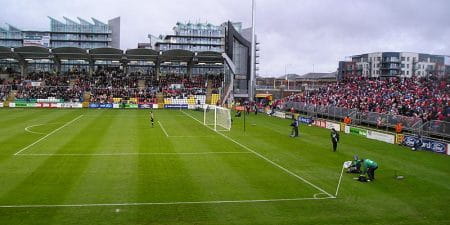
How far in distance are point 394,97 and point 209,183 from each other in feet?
112

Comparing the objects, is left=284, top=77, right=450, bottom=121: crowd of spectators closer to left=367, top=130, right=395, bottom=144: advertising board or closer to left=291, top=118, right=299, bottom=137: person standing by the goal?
left=367, top=130, right=395, bottom=144: advertising board

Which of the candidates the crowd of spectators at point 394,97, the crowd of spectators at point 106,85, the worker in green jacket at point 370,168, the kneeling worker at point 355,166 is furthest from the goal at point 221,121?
the crowd of spectators at point 106,85

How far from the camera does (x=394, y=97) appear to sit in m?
47.6

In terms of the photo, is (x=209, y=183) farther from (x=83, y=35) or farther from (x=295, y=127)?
(x=83, y=35)

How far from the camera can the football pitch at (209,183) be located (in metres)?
14.6

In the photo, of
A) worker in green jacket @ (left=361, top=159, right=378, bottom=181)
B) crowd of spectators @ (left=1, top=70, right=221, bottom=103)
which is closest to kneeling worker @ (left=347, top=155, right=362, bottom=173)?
worker in green jacket @ (left=361, top=159, right=378, bottom=181)

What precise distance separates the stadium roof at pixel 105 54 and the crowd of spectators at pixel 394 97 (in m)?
26.6

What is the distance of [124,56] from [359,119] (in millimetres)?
51905

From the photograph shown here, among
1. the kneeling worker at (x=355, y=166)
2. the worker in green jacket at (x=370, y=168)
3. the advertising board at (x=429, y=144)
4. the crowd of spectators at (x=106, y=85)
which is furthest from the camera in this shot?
the crowd of spectators at (x=106, y=85)

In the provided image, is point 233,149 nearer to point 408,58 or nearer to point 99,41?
point 408,58

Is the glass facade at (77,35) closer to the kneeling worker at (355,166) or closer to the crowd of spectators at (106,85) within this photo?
the crowd of spectators at (106,85)

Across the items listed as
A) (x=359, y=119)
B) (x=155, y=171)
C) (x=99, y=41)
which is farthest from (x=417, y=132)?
(x=99, y=41)

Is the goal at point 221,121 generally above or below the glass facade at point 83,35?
below

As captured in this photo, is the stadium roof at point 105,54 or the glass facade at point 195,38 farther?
the glass facade at point 195,38
